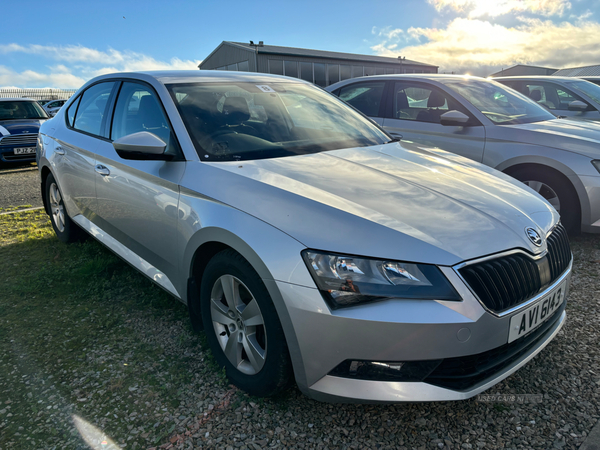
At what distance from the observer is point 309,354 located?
5.70 ft

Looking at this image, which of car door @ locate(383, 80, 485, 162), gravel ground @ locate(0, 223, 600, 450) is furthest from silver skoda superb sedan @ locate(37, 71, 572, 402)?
car door @ locate(383, 80, 485, 162)

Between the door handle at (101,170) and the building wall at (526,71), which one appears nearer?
the door handle at (101,170)

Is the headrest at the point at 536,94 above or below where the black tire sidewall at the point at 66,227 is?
above

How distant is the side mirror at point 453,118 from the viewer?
15.0 ft

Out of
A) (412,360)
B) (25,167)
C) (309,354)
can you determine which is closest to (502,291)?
(412,360)

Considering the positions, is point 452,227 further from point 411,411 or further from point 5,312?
point 5,312

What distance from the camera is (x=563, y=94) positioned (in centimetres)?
688

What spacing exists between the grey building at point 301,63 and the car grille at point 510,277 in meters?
27.5

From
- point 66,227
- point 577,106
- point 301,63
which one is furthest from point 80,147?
point 301,63

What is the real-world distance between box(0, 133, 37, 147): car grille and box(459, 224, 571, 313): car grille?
1068 cm

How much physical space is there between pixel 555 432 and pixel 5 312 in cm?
347

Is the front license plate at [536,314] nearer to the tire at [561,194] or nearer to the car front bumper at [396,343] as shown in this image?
the car front bumper at [396,343]

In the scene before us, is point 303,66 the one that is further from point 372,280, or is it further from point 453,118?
point 372,280

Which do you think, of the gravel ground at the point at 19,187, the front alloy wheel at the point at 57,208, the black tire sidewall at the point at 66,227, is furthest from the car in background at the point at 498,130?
the gravel ground at the point at 19,187
